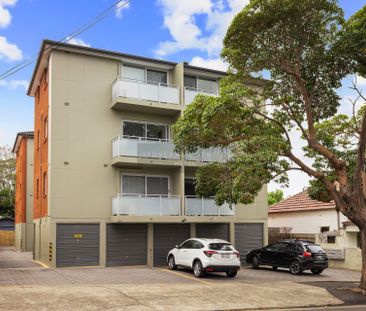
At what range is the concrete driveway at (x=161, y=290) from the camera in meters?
13.2

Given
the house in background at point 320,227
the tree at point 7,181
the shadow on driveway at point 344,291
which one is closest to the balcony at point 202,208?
the house in background at point 320,227

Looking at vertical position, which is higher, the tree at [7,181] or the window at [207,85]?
the window at [207,85]

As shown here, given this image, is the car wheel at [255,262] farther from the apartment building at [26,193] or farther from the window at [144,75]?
the apartment building at [26,193]

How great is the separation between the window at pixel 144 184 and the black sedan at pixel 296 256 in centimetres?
632

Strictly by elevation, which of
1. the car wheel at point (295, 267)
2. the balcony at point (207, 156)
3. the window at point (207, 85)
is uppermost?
the window at point (207, 85)

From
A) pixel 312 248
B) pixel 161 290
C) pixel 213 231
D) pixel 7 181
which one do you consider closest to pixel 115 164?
pixel 213 231

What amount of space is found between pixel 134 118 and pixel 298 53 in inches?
415

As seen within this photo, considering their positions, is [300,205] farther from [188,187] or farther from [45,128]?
[45,128]

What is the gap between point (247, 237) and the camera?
27.6 m

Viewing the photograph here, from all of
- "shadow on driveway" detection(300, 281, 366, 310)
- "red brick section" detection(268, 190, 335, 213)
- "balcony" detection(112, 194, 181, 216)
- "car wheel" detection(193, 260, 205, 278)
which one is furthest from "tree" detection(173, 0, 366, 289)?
"red brick section" detection(268, 190, 335, 213)

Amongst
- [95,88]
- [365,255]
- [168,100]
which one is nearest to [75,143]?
[95,88]

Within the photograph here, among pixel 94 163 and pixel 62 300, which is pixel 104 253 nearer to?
pixel 94 163

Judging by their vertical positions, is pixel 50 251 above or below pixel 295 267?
above

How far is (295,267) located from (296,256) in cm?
49
